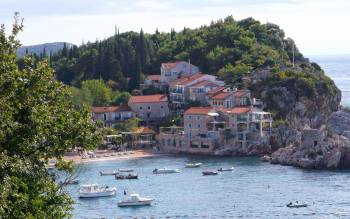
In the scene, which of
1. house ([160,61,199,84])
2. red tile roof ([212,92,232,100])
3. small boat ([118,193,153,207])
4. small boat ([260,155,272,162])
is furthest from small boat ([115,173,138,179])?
house ([160,61,199,84])

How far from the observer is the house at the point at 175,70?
291 feet

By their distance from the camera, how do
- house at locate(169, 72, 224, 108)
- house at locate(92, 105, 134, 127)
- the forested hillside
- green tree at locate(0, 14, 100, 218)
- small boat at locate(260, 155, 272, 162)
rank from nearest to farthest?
green tree at locate(0, 14, 100, 218)
small boat at locate(260, 155, 272, 162)
house at locate(92, 105, 134, 127)
house at locate(169, 72, 224, 108)
the forested hillside

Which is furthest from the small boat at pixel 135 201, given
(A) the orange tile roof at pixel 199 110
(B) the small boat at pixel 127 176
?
(A) the orange tile roof at pixel 199 110

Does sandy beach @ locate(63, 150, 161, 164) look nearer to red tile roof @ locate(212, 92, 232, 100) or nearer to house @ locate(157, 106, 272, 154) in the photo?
house @ locate(157, 106, 272, 154)

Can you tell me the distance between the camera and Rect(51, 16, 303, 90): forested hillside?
89.1 meters

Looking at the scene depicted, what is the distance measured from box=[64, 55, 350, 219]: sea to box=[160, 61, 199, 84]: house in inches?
898

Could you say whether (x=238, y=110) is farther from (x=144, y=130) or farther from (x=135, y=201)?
(x=135, y=201)

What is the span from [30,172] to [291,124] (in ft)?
201

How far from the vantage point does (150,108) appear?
83.3m

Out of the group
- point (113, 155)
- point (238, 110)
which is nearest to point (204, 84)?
point (238, 110)

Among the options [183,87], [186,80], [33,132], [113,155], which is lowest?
[113,155]

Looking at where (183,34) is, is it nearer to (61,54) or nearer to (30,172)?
(61,54)

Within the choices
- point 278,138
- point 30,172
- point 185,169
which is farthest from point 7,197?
point 278,138

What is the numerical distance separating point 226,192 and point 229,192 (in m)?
0.18
